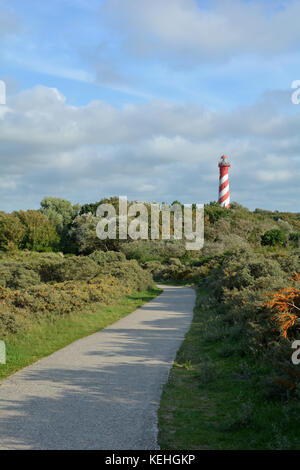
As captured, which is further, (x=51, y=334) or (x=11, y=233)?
(x=11, y=233)

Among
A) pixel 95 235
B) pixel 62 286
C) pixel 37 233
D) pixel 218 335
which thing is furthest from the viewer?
pixel 37 233

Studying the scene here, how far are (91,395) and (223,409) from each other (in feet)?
5.99

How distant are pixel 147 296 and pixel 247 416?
587 inches

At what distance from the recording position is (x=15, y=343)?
29.7ft

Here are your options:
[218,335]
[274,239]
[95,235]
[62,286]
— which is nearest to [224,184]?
[274,239]

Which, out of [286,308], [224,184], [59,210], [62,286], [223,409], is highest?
[224,184]

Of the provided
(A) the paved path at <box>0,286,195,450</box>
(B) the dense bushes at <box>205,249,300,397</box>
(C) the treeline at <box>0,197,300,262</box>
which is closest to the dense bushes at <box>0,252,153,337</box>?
(A) the paved path at <box>0,286,195,450</box>

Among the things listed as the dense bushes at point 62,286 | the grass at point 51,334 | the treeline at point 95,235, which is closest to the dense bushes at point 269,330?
the grass at point 51,334

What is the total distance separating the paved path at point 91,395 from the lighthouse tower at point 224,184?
48.8 metres

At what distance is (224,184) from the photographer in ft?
190

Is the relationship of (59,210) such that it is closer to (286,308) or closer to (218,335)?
(218,335)

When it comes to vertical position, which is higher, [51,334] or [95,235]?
[95,235]

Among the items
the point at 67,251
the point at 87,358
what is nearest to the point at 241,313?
the point at 87,358

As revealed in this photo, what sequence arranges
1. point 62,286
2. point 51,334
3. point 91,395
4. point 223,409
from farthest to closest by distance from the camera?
point 62,286
point 51,334
point 91,395
point 223,409
